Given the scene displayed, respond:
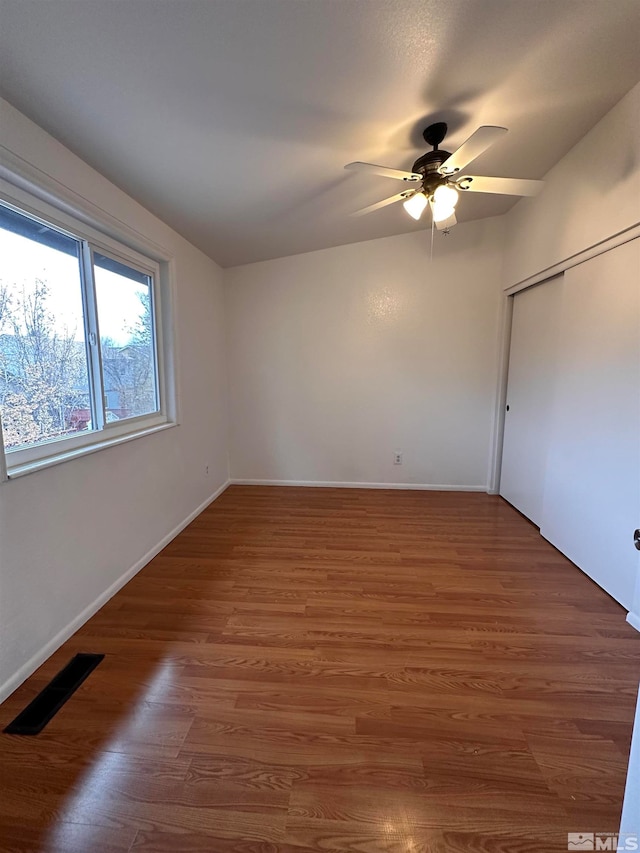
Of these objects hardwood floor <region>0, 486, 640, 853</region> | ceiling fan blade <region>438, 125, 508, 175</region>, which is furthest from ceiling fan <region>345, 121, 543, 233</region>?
hardwood floor <region>0, 486, 640, 853</region>

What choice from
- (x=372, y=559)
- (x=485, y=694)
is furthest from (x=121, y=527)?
(x=485, y=694)

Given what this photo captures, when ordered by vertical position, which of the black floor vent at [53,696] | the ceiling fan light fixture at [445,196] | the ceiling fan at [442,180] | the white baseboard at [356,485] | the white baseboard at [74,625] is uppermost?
the ceiling fan at [442,180]

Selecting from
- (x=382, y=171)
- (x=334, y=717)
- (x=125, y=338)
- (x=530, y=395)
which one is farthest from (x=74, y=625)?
(x=530, y=395)

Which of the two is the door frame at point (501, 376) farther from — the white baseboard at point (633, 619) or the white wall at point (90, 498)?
the white wall at point (90, 498)

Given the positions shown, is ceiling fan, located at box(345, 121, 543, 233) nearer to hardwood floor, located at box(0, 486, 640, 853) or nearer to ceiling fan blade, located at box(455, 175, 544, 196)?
ceiling fan blade, located at box(455, 175, 544, 196)

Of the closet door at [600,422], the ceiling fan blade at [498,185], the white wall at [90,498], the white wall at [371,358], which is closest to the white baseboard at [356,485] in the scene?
the white wall at [371,358]

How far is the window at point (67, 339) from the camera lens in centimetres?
160

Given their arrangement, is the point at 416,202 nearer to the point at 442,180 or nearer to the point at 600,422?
the point at 442,180

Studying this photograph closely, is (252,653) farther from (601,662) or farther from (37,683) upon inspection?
(601,662)

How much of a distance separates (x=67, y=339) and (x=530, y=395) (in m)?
3.46

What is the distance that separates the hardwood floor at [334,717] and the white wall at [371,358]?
1710 millimetres

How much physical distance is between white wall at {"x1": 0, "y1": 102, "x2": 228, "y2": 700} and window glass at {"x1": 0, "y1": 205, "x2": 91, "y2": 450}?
0.23m

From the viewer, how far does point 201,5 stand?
1173 millimetres

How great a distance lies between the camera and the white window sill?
1.54 m
